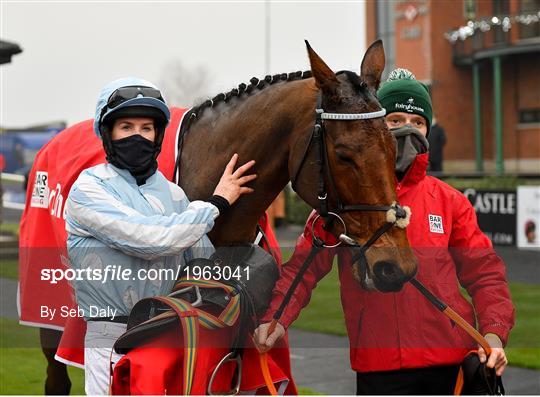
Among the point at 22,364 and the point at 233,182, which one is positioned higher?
the point at 233,182

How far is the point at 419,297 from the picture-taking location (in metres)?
2.86

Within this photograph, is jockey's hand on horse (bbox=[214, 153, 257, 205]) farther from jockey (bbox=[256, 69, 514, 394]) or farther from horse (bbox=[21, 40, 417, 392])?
jockey (bbox=[256, 69, 514, 394])

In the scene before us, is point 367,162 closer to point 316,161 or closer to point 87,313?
point 316,161

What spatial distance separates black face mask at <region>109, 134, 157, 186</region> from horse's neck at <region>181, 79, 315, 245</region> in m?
0.44

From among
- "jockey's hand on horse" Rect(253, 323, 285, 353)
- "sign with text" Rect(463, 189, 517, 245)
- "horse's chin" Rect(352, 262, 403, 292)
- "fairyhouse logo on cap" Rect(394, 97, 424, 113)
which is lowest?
"sign with text" Rect(463, 189, 517, 245)

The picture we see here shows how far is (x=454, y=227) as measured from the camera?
295 cm

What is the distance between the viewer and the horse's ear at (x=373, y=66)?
273 cm

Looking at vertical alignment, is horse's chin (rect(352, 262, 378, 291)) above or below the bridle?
below

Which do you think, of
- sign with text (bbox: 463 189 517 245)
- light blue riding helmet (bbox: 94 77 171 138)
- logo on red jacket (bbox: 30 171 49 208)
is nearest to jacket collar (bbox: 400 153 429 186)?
light blue riding helmet (bbox: 94 77 171 138)

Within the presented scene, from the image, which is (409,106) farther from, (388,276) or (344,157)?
(388,276)

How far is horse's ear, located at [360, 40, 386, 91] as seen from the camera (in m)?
2.73

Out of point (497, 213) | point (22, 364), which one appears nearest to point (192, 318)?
point (22, 364)

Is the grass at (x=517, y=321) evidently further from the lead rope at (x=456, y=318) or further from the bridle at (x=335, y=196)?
the bridle at (x=335, y=196)

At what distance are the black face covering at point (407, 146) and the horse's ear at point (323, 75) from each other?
1.16 feet
